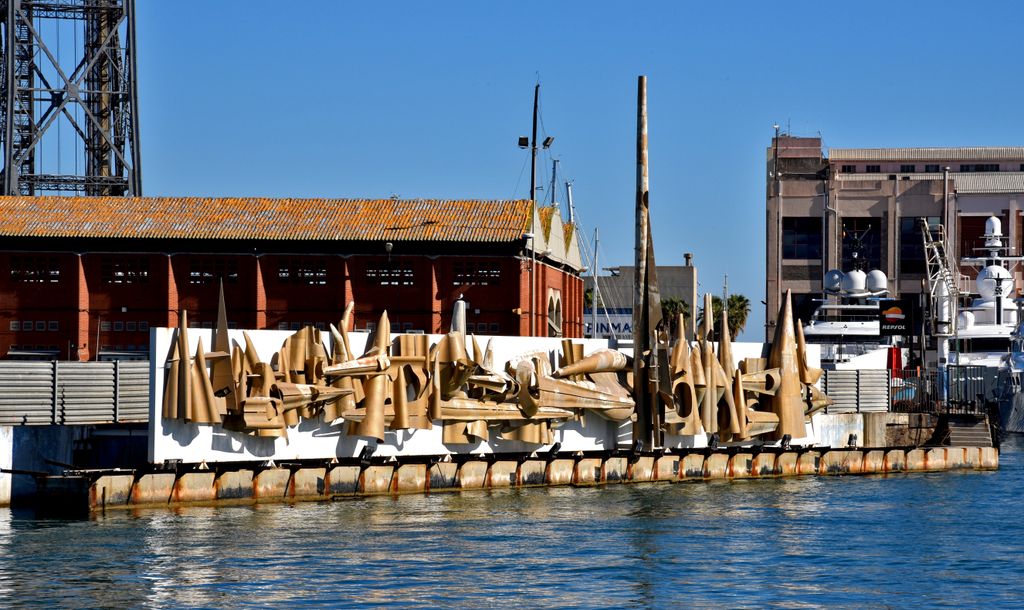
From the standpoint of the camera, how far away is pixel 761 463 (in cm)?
4778

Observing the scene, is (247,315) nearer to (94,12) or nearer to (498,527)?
(94,12)

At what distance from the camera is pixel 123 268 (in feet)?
206

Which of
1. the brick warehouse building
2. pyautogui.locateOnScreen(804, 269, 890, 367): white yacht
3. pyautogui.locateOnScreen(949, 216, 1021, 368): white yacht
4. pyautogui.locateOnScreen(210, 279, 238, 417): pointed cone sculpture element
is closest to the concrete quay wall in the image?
pyautogui.locateOnScreen(210, 279, 238, 417): pointed cone sculpture element

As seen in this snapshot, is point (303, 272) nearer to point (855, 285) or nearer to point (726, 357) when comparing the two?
point (726, 357)

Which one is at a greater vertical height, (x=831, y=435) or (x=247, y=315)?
(x=247, y=315)

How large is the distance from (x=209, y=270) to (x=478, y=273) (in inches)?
437

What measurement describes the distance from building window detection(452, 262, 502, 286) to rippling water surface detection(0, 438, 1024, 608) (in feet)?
72.9

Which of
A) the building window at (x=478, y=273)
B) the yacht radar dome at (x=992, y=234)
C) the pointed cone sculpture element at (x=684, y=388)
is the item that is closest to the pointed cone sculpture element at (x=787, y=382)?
the pointed cone sculpture element at (x=684, y=388)

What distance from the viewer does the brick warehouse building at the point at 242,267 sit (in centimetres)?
6238

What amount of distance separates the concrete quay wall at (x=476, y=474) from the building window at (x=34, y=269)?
88.3 feet

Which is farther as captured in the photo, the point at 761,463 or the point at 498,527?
the point at 761,463

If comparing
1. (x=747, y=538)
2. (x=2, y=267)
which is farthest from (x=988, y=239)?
(x=747, y=538)

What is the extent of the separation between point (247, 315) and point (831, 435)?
24707 millimetres

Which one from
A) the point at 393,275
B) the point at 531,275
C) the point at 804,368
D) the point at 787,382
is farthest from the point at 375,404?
the point at 393,275
